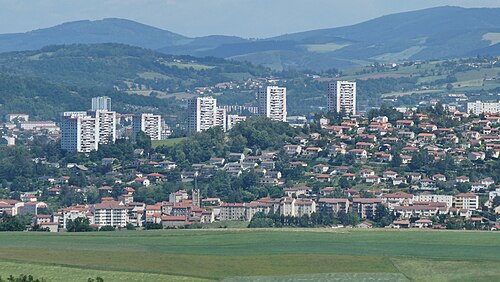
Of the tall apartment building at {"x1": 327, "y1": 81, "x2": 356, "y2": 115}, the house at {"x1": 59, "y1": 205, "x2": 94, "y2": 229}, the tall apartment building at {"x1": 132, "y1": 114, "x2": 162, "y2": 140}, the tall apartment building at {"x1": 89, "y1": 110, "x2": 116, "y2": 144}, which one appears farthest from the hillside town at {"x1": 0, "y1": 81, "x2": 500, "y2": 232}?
the tall apartment building at {"x1": 327, "y1": 81, "x2": 356, "y2": 115}

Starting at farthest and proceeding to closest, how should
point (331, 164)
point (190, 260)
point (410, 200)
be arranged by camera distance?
point (331, 164) < point (410, 200) < point (190, 260)

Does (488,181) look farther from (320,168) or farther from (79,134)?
(79,134)

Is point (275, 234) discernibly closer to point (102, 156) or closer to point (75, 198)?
point (75, 198)

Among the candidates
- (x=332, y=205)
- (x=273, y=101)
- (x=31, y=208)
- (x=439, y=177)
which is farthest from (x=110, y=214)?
(x=273, y=101)

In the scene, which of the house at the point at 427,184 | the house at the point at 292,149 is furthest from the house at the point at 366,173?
the house at the point at 292,149

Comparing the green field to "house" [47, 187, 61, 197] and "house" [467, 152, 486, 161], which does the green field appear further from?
"house" [467, 152, 486, 161]

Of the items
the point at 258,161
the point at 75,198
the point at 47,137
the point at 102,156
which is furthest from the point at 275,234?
the point at 47,137
